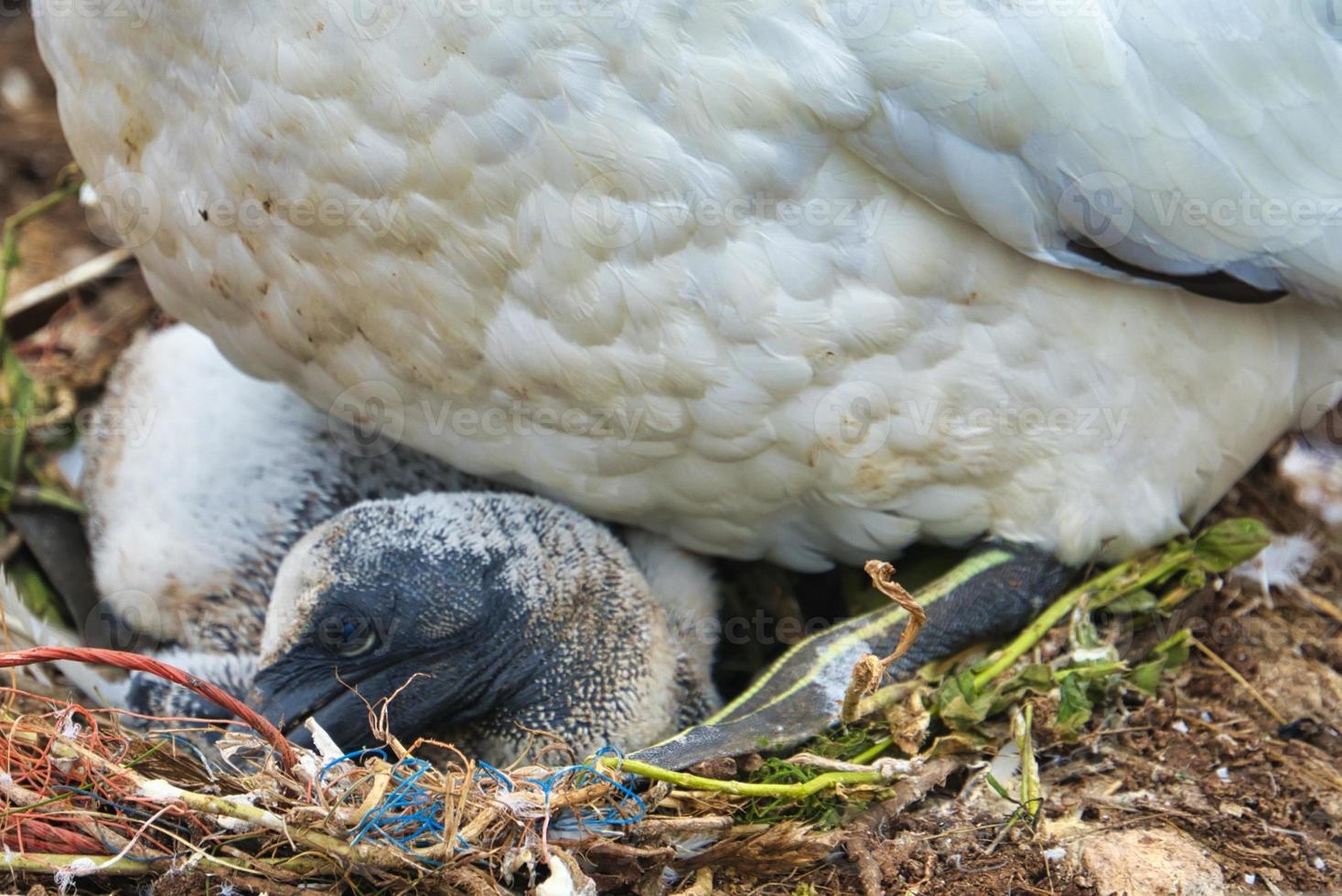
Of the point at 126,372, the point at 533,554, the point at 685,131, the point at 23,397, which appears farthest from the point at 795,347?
the point at 23,397

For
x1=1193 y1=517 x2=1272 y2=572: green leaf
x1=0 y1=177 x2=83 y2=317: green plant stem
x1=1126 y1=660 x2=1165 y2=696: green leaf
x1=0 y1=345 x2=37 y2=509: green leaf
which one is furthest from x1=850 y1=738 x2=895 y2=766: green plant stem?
x1=0 y1=177 x2=83 y2=317: green plant stem

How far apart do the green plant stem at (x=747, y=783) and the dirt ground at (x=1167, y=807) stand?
0.06 metres

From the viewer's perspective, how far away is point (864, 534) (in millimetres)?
3086

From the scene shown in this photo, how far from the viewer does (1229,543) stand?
3.26 metres

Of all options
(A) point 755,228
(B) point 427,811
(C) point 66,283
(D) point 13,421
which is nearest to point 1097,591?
(A) point 755,228

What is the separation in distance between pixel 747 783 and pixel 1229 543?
4.77ft

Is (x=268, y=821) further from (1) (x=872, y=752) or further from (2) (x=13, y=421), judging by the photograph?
(2) (x=13, y=421)

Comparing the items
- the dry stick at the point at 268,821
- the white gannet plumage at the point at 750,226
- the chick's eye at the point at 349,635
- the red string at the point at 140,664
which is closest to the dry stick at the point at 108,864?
the dry stick at the point at 268,821

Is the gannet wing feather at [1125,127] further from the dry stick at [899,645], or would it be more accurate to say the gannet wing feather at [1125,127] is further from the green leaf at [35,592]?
the green leaf at [35,592]

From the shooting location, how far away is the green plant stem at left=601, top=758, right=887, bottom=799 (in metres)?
2.39

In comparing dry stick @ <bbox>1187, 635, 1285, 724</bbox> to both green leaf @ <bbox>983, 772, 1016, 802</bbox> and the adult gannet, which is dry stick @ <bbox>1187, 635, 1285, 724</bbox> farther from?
green leaf @ <bbox>983, 772, 1016, 802</bbox>

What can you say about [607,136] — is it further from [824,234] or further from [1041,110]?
[1041,110]

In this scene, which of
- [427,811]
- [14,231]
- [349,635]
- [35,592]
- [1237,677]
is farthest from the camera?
[14,231]

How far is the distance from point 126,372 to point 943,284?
8.09 feet
